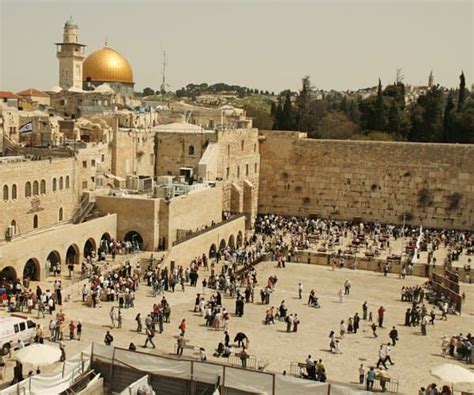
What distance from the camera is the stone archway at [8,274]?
734 inches

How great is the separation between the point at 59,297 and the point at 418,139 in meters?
31.0

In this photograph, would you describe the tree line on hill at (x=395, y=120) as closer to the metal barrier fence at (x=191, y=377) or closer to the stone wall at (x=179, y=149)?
the stone wall at (x=179, y=149)

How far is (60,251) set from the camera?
20.9 metres

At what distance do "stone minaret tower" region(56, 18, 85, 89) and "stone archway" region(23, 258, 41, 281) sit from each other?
27.1m

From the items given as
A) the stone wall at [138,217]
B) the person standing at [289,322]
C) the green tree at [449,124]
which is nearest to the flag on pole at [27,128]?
the stone wall at [138,217]

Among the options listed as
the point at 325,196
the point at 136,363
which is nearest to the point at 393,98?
the point at 325,196

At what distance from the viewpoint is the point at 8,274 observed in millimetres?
18859

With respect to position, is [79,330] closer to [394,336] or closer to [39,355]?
[39,355]

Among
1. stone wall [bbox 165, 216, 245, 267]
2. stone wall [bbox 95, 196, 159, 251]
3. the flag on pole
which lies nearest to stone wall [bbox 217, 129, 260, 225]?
stone wall [bbox 165, 216, 245, 267]

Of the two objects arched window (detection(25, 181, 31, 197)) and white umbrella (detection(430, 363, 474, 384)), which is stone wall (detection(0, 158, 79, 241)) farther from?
white umbrella (detection(430, 363, 474, 384))

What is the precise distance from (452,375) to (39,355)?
745 cm

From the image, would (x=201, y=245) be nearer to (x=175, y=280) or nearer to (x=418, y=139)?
(x=175, y=280)

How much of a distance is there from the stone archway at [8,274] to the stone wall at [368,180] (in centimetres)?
2051

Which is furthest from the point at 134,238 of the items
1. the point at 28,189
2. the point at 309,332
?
the point at 309,332
